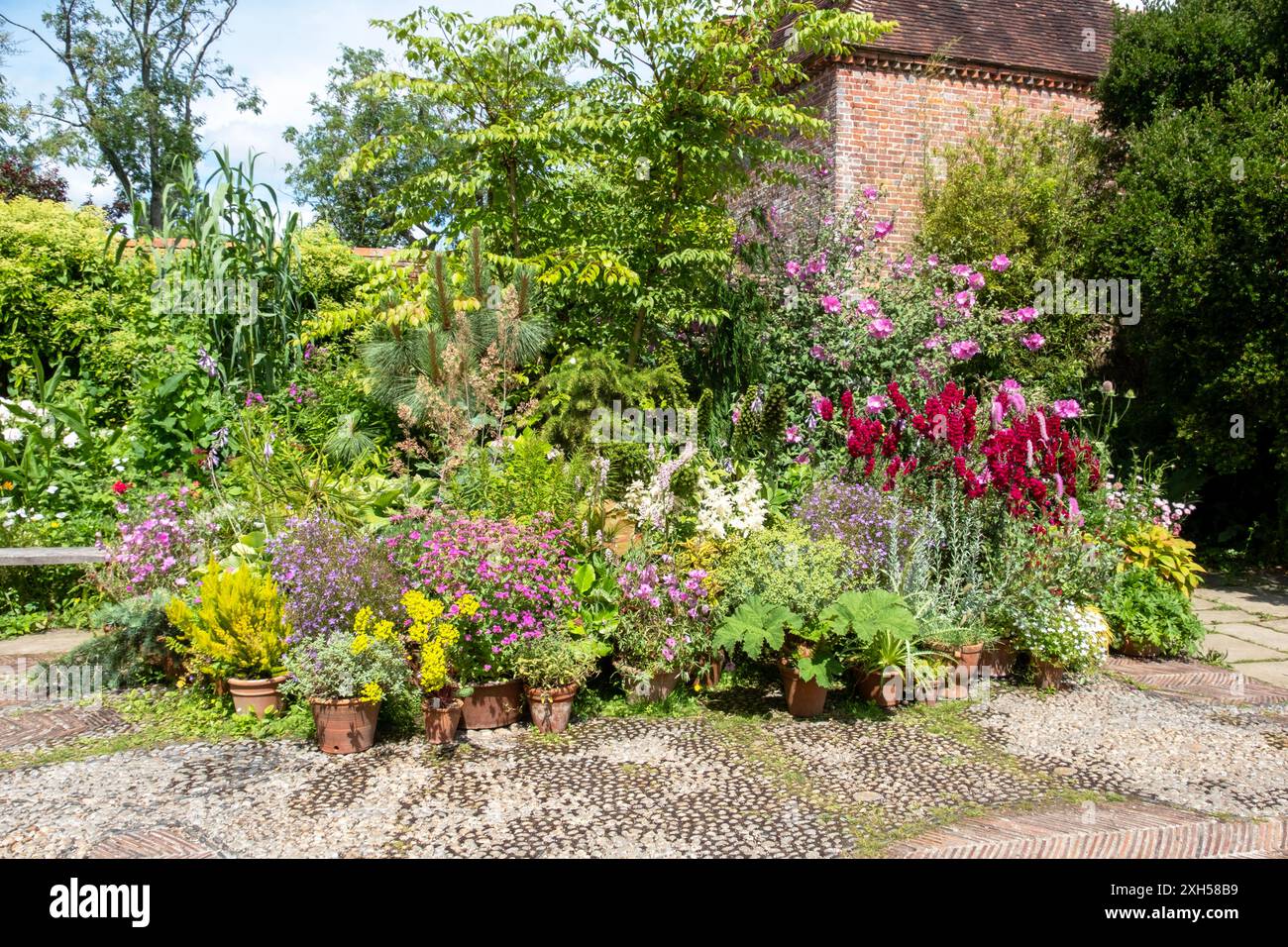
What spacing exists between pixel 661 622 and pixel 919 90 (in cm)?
915

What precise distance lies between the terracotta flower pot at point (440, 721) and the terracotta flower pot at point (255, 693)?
76 centimetres

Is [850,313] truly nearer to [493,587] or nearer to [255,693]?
[493,587]

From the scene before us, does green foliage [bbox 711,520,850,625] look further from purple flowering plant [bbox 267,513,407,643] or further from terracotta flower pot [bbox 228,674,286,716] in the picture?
terracotta flower pot [bbox 228,674,286,716]

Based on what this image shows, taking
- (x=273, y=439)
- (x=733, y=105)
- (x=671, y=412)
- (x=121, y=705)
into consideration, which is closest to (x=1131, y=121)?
(x=733, y=105)

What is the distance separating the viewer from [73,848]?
2.88 meters

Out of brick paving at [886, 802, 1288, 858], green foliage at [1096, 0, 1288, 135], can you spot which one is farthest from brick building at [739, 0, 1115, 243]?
brick paving at [886, 802, 1288, 858]

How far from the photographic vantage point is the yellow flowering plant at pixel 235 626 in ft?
12.7

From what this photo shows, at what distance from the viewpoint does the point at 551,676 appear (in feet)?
12.8

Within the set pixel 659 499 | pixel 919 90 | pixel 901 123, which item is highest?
pixel 919 90

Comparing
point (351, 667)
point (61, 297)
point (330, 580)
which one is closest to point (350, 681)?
point (351, 667)

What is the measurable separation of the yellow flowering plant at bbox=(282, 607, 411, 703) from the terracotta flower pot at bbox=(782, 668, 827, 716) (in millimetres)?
1738

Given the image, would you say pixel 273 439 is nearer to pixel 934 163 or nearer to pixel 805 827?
pixel 805 827

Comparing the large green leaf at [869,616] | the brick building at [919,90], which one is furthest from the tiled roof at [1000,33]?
the large green leaf at [869,616]

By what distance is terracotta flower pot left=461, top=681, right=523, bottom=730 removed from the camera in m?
3.89
